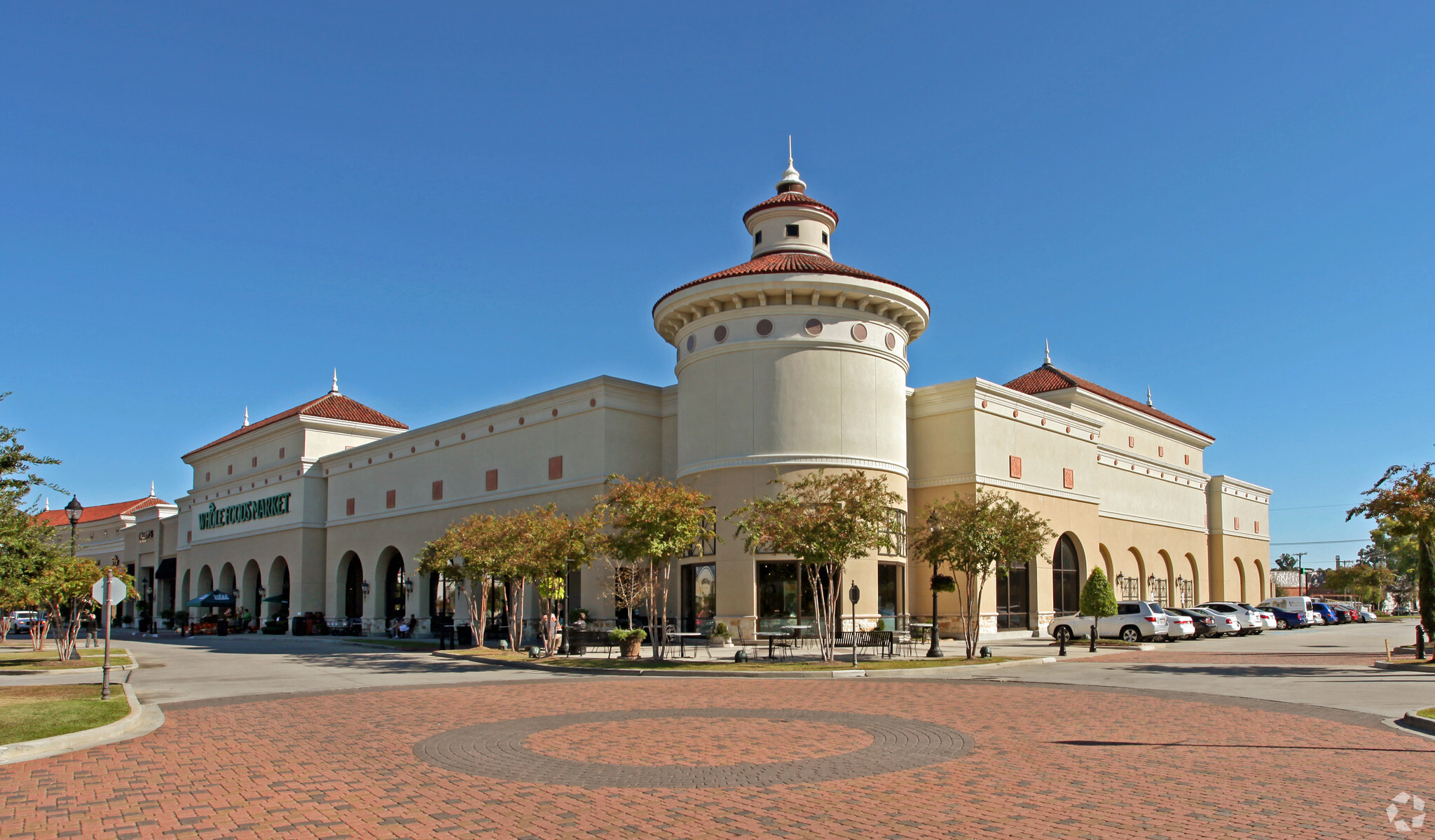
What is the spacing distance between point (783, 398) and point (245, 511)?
42.2 metres

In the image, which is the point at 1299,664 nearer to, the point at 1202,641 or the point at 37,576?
the point at 1202,641

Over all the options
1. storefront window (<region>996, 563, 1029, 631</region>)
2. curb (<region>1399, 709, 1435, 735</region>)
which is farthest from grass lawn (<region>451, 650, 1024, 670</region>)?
curb (<region>1399, 709, 1435, 735</region>)

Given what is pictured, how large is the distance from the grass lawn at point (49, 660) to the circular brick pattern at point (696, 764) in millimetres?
19557

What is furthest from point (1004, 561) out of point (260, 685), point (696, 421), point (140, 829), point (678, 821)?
point (140, 829)

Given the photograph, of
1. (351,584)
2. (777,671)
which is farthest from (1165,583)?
(351,584)

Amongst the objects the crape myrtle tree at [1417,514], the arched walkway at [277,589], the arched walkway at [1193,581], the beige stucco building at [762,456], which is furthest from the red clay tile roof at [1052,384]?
the arched walkway at [277,589]

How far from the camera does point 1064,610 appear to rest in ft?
142

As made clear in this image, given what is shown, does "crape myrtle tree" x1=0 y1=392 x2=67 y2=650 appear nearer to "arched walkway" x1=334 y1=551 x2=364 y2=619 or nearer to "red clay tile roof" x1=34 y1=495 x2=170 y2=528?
"arched walkway" x1=334 y1=551 x2=364 y2=619

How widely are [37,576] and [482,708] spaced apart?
15062 mm

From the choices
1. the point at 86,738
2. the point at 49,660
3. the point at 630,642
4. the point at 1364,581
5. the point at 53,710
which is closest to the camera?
the point at 86,738

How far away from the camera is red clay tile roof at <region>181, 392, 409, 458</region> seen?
5712 cm

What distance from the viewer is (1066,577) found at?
43219 millimetres

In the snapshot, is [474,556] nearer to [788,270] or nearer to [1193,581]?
[788,270]

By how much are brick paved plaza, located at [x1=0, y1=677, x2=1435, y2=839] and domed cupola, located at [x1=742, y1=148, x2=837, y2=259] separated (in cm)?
2537
